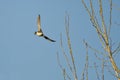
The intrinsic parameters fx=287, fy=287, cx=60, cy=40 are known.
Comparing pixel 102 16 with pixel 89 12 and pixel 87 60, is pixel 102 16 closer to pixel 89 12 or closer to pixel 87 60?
pixel 89 12

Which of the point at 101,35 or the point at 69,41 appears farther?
the point at 69,41

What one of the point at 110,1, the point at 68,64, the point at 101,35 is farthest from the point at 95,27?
the point at 68,64

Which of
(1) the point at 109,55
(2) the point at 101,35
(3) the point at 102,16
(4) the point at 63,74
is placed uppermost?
(3) the point at 102,16

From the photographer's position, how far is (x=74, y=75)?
388 centimetres

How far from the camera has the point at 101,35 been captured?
3.75 metres

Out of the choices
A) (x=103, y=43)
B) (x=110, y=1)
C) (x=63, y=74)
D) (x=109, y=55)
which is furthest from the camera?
(x=63, y=74)

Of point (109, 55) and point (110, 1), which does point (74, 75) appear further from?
point (110, 1)

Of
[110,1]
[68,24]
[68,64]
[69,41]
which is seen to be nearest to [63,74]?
[68,64]

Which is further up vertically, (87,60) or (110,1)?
(110,1)

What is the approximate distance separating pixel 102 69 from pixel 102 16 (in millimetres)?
824

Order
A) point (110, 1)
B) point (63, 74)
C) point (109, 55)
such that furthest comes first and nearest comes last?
point (63, 74) → point (110, 1) → point (109, 55)

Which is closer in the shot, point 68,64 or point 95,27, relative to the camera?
point 95,27

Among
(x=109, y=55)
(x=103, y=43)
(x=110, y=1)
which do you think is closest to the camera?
(x=109, y=55)

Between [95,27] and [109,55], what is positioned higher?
[95,27]
